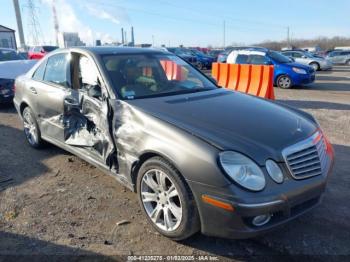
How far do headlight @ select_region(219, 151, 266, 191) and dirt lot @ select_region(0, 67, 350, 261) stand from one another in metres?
0.75

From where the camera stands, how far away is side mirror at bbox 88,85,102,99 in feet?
11.8

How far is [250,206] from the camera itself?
7.89 feet

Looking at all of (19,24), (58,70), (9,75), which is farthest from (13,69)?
(19,24)

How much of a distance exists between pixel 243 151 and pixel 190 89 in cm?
164

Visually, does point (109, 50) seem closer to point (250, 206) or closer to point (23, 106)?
point (23, 106)

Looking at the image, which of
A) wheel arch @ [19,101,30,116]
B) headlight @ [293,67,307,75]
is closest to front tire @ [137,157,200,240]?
wheel arch @ [19,101,30,116]

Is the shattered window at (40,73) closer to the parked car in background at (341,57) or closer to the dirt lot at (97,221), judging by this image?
the dirt lot at (97,221)

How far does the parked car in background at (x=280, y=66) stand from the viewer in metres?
12.7

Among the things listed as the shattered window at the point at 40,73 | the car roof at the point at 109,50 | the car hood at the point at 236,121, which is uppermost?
the car roof at the point at 109,50

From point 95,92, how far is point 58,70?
47.4 inches

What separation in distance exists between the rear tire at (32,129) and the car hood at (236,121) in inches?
99.9

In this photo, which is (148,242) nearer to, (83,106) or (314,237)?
(314,237)

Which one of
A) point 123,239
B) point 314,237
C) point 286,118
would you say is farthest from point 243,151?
point 123,239

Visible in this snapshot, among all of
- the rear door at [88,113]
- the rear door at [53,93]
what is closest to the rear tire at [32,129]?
the rear door at [53,93]
